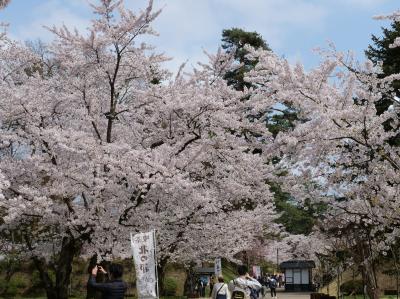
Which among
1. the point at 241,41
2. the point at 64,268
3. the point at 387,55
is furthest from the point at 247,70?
the point at 64,268

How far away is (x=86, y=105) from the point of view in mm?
13523

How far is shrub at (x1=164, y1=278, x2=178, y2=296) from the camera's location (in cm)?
2729

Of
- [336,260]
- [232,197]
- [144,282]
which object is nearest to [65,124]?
[232,197]

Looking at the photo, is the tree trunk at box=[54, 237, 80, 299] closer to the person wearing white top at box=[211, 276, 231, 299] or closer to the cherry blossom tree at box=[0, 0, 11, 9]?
the person wearing white top at box=[211, 276, 231, 299]

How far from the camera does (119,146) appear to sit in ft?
38.4

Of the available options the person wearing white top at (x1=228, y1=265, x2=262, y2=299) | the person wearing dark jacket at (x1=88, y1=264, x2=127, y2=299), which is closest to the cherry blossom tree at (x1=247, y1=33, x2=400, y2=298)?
the person wearing white top at (x1=228, y1=265, x2=262, y2=299)

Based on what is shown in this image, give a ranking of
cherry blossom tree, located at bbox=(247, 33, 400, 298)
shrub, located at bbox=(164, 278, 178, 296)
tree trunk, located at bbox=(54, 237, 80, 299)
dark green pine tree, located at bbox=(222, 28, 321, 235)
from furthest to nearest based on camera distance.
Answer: dark green pine tree, located at bbox=(222, 28, 321, 235), shrub, located at bbox=(164, 278, 178, 296), tree trunk, located at bbox=(54, 237, 80, 299), cherry blossom tree, located at bbox=(247, 33, 400, 298)

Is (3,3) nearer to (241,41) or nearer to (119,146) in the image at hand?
(119,146)

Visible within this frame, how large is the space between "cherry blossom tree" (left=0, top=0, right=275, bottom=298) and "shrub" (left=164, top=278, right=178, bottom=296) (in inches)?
516

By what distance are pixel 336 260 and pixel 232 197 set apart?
12543mm

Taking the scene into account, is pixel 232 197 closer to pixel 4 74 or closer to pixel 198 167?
pixel 198 167

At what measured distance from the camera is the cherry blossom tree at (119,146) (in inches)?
464

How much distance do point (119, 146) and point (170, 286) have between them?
57.8 feet

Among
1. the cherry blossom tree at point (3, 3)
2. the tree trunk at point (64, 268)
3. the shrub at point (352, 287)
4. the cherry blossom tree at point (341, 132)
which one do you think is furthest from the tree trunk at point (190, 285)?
the cherry blossom tree at point (3, 3)
